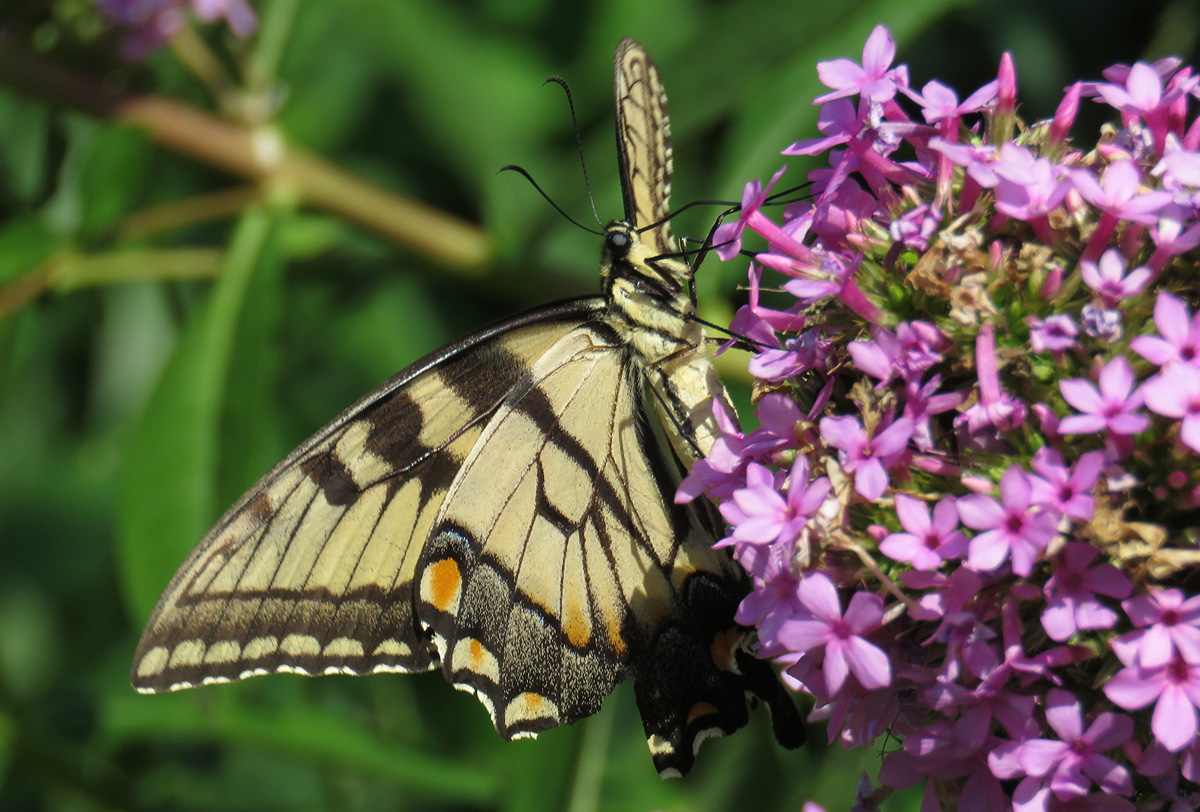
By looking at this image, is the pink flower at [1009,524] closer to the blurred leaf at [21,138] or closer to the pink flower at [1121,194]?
the pink flower at [1121,194]

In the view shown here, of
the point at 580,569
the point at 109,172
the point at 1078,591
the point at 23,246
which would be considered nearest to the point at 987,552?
the point at 1078,591

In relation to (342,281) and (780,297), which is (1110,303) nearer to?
(780,297)

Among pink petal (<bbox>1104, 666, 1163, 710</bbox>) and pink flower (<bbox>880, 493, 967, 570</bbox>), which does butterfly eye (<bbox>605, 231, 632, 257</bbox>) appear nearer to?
pink flower (<bbox>880, 493, 967, 570</bbox>)

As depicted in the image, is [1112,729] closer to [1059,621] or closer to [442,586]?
[1059,621]

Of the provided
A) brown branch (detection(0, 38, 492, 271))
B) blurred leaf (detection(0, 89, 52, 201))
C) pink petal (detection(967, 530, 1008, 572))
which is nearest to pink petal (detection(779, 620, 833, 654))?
pink petal (detection(967, 530, 1008, 572))

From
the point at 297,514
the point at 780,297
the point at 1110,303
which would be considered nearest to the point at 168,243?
the point at 297,514

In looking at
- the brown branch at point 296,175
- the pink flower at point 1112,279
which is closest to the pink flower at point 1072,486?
the pink flower at point 1112,279
